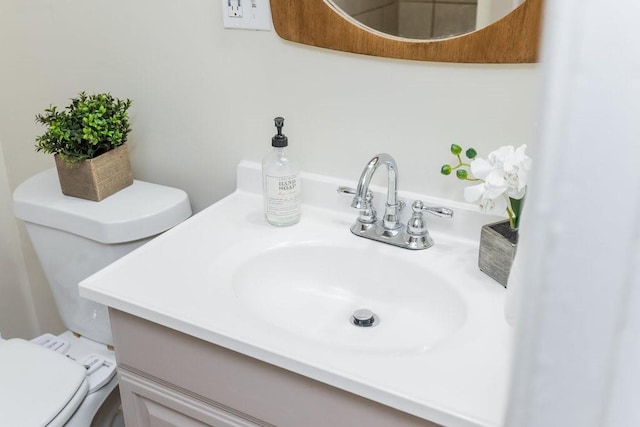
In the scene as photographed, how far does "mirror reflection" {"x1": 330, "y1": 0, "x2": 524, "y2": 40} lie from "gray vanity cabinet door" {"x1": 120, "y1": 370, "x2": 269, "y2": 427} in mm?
711

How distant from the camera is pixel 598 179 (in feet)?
0.73

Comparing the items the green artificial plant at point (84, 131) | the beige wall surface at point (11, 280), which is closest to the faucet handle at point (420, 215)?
the green artificial plant at point (84, 131)

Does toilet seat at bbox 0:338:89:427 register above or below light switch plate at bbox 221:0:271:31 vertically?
below

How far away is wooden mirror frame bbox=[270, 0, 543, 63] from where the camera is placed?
3.36 feet

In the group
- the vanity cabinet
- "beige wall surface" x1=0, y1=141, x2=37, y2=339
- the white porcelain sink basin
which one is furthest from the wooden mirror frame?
"beige wall surface" x1=0, y1=141, x2=37, y2=339

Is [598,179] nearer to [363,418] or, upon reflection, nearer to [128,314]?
[363,418]

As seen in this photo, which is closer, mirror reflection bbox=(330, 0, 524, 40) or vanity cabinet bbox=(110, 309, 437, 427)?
vanity cabinet bbox=(110, 309, 437, 427)

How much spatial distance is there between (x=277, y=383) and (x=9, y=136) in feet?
4.05

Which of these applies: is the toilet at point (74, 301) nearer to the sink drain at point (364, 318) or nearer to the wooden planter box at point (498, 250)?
the sink drain at point (364, 318)

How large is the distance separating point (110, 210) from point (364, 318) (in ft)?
2.02

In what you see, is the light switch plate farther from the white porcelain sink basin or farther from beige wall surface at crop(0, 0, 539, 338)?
the white porcelain sink basin

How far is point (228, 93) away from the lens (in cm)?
137

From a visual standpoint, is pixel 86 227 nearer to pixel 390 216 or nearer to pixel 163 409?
pixel 163 409

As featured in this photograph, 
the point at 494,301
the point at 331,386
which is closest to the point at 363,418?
the point at 331,386
